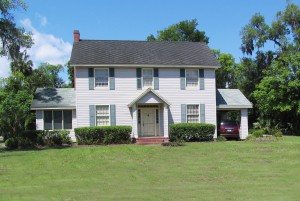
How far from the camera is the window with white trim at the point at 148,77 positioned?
27969 millimetres

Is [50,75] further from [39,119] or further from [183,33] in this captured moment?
[39,119]

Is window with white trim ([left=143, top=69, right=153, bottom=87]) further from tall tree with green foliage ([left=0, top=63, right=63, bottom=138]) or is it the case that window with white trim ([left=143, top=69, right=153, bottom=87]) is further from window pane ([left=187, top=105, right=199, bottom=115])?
tall tree with green foliage ([left=0, top=63, right=63, bottom=138])

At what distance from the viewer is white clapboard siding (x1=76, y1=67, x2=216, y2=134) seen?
26.9 meters

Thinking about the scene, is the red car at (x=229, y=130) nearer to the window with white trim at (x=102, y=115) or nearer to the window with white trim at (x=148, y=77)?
the window with white trim at (x=148, y=77)

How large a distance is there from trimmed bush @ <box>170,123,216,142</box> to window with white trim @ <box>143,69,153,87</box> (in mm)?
3513

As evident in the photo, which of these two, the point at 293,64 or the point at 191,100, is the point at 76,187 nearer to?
the point at 191,100

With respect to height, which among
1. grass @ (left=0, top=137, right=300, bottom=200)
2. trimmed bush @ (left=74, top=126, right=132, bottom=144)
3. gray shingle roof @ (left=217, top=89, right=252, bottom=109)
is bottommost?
grass @ (left=0, top=137, right=300, bottom=200)

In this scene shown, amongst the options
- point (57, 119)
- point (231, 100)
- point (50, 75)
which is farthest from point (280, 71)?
point (50, 75)

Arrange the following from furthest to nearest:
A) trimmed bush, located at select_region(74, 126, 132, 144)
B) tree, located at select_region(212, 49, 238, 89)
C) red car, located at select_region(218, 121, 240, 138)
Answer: tree, located at select_region(212, 49, 238, 89) → red car, located at select_region(218, 121, 240, 138) → trimmed bush, located at select_region(74, 126, 132, 144)

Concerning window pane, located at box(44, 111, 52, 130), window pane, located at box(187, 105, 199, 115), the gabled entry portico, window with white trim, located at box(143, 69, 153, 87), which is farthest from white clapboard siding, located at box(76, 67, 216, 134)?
window pane, located at box(44, 111, 52, 130)

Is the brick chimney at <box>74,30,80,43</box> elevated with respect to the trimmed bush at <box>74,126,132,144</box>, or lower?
elevated

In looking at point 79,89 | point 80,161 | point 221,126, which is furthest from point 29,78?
point 80,161

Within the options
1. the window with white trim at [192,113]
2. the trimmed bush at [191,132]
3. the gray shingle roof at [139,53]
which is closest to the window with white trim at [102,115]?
the gray shingle roof at [139,53]

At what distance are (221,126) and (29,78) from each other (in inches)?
1392
